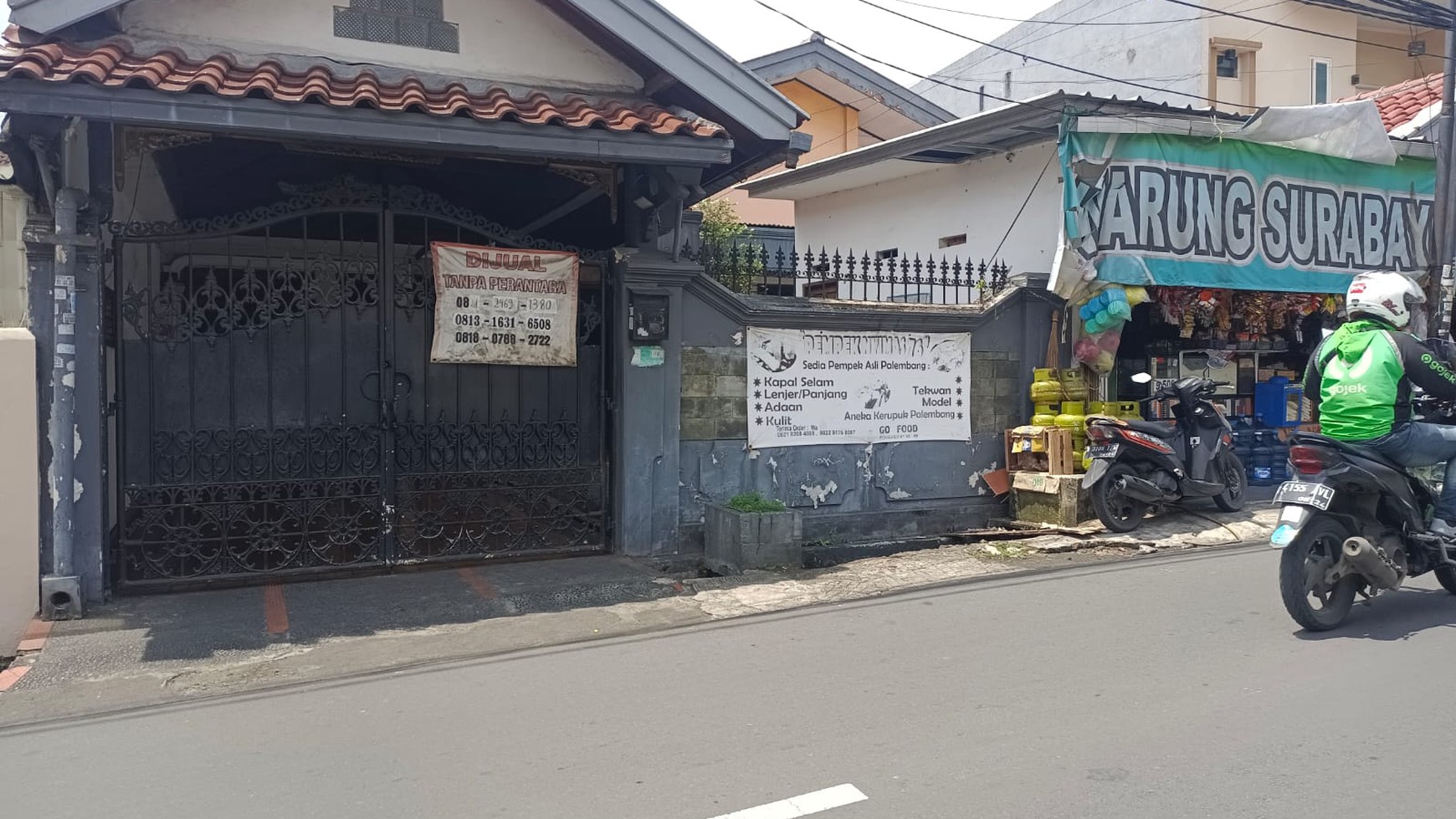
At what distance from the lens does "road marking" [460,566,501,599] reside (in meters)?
7.29

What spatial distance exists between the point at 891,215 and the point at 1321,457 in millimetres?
7731

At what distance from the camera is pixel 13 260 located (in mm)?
7059

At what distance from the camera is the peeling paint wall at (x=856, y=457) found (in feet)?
28.4

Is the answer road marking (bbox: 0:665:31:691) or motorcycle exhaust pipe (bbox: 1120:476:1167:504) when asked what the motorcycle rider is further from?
road marking (bbox: 0:665:31:691)

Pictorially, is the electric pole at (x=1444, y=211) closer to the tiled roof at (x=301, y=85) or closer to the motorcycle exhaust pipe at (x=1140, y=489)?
the motorcycle exhaust pipe at (x=1140, y=489)

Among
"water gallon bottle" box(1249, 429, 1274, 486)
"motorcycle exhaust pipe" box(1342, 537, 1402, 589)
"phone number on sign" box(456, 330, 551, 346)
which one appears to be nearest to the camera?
"motorcycle exhaust pipe" box(1342, 537, 1402, 589)

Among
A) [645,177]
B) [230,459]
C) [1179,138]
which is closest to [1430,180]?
[1179,138]

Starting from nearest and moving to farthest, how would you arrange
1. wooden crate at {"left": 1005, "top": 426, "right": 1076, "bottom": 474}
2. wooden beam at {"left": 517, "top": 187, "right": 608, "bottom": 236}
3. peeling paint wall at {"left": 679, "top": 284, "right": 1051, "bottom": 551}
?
peeling paint wall at {"left": 679, "top": 284, "right": 1051, "bottom": 551}, wooden beam at {"left": 517, "top": 187, "right": 608, "bottom": 236}, wooden crate at {"left": 1005, "top": 426, "right": 1076, "bottom": 474}

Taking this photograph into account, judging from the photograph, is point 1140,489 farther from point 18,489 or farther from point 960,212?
point 18,489

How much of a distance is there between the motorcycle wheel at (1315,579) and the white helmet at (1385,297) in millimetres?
1263

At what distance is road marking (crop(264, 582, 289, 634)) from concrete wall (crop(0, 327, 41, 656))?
1355mm

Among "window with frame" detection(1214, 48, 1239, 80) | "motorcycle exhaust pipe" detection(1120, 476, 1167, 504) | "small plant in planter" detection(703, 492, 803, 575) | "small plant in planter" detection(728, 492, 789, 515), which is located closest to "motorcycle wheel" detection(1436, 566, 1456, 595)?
"motorcycle exhaust pipe" detection(1120, 476, 1167, 504)

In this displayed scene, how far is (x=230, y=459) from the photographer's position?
7402mm

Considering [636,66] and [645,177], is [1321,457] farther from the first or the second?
[636,66]
